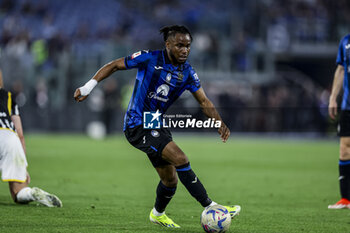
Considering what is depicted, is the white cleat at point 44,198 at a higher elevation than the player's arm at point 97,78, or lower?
lower

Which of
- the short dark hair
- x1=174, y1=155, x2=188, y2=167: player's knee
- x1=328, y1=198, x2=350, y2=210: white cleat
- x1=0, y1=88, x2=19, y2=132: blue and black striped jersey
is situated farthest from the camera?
x1=328, y1=198, x2=350, y2=210: white cleat

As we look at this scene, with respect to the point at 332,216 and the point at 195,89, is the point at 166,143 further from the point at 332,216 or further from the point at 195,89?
the point at 332,216

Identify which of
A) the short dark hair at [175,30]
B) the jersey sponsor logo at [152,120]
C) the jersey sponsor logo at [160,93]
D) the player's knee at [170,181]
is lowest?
the player's knee at [170,181]

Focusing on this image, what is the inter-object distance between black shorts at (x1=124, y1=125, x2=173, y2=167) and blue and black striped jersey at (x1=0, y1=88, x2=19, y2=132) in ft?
5.99

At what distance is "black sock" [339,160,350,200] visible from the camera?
27.1 feet

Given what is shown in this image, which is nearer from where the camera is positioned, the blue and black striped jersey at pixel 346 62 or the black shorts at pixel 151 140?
the black shorts at pixel 151 140

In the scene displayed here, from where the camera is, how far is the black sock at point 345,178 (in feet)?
27.1

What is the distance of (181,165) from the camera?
239 inches

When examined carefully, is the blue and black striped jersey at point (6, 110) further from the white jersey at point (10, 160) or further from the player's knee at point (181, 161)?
the player's knee at point (181, 161)

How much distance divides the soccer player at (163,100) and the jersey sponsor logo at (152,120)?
0.11ft

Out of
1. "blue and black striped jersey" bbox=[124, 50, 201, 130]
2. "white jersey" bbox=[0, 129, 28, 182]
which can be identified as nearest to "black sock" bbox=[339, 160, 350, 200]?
"blue and black striped jersey" bbox=[124, 50, 201, 130]

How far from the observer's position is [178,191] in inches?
390

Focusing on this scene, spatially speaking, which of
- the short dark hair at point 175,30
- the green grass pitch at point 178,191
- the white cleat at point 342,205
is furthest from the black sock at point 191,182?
the white cleat at point 342,205

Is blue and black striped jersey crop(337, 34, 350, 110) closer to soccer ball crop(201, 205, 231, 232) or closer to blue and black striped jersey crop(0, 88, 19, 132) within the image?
soccer ball crop(201, 205, 231, 232)
